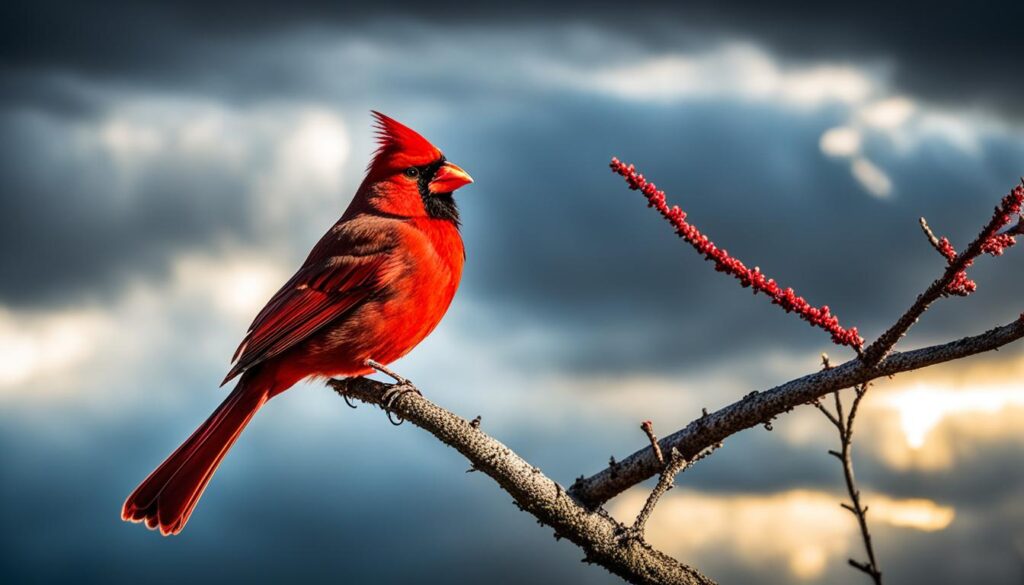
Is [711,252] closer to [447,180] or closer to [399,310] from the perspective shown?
[399,310]

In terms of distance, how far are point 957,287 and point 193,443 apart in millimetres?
3111

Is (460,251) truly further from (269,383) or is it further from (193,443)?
(193,443)

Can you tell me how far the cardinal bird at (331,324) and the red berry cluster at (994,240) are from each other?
240 cm

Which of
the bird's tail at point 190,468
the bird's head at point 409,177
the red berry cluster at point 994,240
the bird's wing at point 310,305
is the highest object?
the bird's head at point 409,177

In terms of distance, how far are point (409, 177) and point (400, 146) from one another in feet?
0.51

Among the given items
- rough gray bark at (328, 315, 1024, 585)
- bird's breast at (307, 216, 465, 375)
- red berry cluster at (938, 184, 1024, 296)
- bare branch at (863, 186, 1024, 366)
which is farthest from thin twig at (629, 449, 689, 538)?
bird's breast at (307, 216, 465, 375)

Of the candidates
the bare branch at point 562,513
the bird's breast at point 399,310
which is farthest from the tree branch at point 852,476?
the bird's breast at point 399,310

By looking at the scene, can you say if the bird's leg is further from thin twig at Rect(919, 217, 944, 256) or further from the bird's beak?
thin twig at Rect(919, 217, 944, 256)

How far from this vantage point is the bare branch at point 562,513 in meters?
3.16

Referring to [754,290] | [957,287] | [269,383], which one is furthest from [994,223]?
[269,383]

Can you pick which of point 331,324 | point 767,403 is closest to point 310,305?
point 331,324

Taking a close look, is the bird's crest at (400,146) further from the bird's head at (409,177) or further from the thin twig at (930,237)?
the thin twig at (930,237)

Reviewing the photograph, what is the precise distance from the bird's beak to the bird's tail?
48.6 inches

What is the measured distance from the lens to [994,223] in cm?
197
